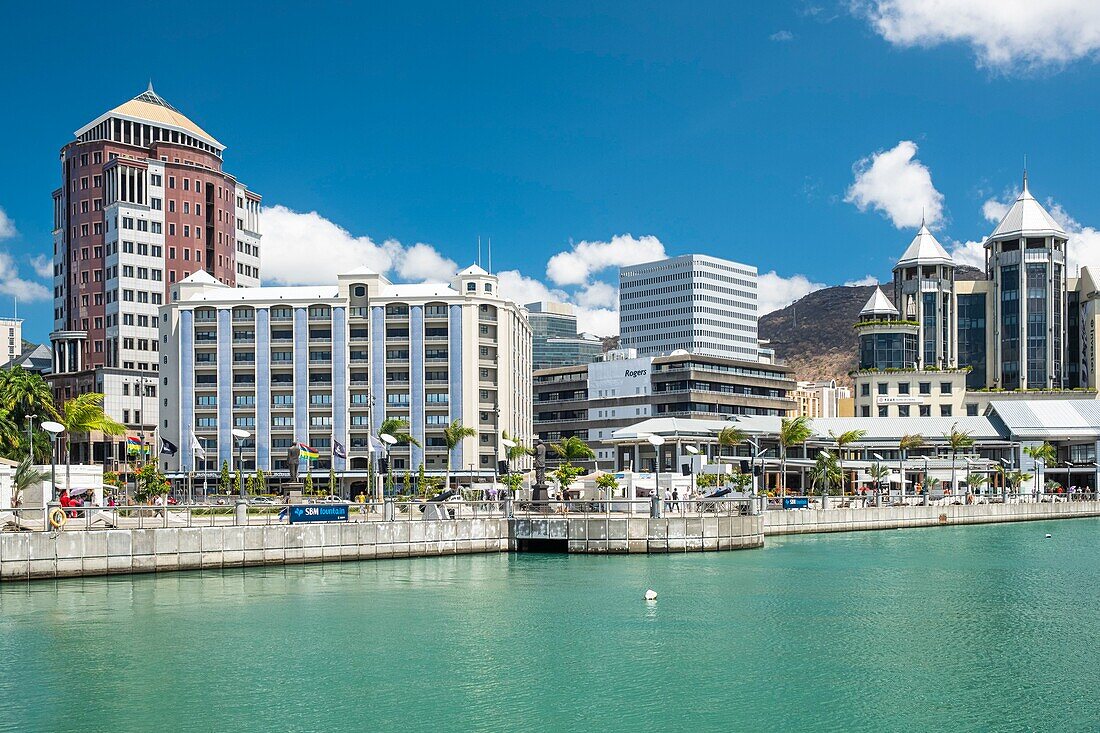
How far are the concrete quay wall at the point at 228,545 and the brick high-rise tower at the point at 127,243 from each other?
109917mm

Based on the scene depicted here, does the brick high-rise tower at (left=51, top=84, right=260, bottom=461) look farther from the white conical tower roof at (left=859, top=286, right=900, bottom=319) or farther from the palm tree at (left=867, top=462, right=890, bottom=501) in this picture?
the white conical tower roof at (left=859, top=286, right=900, bottom=319)

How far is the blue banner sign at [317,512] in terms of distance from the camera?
67562 millimetres

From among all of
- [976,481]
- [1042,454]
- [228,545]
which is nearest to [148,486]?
[228,545]

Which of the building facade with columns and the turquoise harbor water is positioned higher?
the building facade with columns

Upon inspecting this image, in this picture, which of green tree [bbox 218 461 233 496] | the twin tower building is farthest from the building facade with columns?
the twin tower building

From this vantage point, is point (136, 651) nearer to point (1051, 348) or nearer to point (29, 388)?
point (29, 388)

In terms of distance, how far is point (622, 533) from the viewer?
71.1 meters

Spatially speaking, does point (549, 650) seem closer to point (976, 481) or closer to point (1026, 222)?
point (976, 481)

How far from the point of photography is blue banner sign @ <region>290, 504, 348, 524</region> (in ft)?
222

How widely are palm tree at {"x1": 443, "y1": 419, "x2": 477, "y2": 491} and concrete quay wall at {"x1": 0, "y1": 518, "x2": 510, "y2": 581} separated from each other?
67.3 metres

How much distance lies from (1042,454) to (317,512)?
119 meters

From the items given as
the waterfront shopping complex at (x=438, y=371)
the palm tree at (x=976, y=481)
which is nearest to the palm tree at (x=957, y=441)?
the waterfront shopping complex at (x=438, y=371)

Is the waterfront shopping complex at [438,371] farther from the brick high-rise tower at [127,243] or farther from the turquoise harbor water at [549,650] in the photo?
the turquoise harbor water at [549,650]

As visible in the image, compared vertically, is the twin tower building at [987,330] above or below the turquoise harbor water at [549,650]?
above
